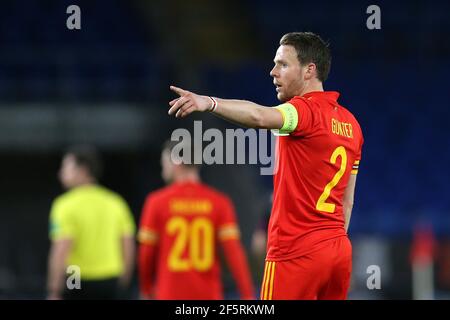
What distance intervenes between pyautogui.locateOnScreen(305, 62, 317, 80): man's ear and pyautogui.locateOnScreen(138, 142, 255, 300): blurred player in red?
222 cm

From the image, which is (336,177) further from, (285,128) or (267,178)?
(267,178)

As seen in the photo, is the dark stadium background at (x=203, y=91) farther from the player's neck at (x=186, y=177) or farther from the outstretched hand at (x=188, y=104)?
the outstretched hand at (x=188, y=104)

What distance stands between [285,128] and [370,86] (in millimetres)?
10421

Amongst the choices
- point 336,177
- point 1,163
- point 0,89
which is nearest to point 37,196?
point 1,163

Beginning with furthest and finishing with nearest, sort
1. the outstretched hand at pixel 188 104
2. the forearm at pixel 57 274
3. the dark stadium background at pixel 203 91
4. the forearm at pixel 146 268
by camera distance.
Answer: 1. the dark stadium background at pixel 203 91
2. the forearm at pixel 57 274
3. the forearm at pixel 146 268
4. the outstretched hand at pixel 188 104

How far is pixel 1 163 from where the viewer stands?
13500 mm

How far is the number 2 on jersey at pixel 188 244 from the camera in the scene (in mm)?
6367

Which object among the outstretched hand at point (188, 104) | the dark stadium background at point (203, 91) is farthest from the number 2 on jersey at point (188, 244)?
the dark stadium background at point (203, 91)

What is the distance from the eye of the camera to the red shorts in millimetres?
4270

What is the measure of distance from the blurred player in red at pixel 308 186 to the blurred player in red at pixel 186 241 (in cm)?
205

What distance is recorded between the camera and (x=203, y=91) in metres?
13.2

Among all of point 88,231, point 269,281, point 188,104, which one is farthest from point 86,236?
point 188,104

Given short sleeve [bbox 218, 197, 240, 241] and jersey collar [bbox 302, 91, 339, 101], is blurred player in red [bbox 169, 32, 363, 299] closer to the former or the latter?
jersey collar [bbox 302, 91, 339, 101]
